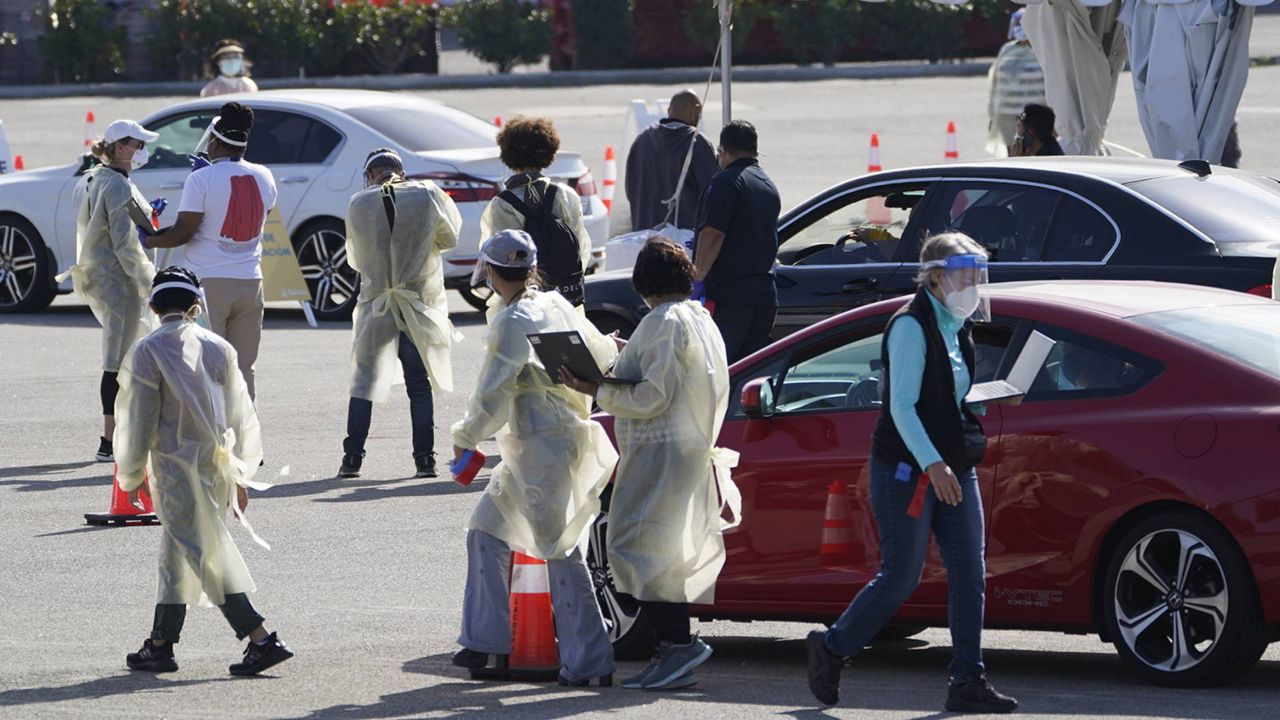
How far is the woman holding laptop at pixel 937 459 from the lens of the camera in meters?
6.80

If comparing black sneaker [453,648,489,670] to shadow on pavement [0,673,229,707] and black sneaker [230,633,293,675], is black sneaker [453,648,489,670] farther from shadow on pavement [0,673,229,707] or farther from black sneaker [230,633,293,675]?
shadow on pavement [0,673,229,707]

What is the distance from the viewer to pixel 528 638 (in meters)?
7.72

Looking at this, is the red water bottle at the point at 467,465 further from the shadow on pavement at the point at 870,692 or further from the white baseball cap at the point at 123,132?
the white baseball cap at the point at 123,132

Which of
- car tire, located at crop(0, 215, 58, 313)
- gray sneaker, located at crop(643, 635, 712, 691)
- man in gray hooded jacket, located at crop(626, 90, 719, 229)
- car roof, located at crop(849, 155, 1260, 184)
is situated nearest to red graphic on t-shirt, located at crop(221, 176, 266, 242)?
man in gray hooded jacket, located at crop(626, 90, 719, 229)

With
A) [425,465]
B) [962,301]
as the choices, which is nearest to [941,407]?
[962,301]

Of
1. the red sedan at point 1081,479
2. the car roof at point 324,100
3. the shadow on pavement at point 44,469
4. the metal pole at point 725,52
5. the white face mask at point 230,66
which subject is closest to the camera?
the red sedan at point 1081,479

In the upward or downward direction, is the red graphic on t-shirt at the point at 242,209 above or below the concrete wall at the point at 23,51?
above

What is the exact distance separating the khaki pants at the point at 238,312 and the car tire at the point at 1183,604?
558 centimetres

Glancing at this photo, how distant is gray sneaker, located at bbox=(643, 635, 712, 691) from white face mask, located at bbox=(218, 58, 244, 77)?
1265 cm

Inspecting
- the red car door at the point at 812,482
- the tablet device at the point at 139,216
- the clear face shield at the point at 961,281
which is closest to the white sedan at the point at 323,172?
the tablet device at the point at 139,216

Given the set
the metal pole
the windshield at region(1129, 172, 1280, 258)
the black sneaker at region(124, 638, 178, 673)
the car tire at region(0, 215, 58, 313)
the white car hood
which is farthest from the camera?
the car tire at region(0, 215, 58, 313)

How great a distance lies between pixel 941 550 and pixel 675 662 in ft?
3.42

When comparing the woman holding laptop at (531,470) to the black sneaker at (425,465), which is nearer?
the woman holding laptop at (531,470)

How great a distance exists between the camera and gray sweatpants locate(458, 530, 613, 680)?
24.6 ft
